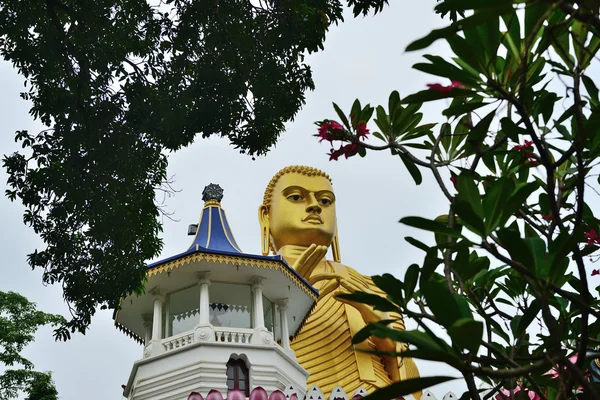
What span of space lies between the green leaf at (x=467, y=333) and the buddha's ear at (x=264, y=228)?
1342 cm

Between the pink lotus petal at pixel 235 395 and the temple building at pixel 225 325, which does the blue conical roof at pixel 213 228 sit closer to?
the temple building at pixel 225 325

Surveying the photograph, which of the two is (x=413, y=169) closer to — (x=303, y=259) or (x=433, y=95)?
(x=433, y=95)

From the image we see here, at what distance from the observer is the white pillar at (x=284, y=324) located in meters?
11.4

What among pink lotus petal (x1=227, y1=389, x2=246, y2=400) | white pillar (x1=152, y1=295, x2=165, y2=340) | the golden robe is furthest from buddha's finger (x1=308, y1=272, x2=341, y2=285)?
pink lotus petal (x1=227, y1=389, x2=246, y2=400)

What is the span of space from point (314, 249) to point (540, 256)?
34.2 ft

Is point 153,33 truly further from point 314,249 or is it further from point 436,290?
point 314,249

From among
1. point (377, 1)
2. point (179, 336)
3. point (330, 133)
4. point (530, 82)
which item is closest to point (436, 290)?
point (530, 82)

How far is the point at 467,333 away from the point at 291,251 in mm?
12981

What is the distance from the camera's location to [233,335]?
10.7 metres

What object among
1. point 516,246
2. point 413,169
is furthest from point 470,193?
point 413,169

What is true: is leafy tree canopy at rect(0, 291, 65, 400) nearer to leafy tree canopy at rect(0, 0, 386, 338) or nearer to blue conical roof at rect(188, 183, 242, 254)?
blue conical roof at rect(188, 183, 242, 254)

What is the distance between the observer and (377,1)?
252 inches

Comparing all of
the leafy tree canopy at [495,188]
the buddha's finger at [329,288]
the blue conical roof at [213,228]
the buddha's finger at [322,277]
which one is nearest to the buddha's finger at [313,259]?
the buddha's finger at [322,277]

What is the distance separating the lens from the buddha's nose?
15.5m
